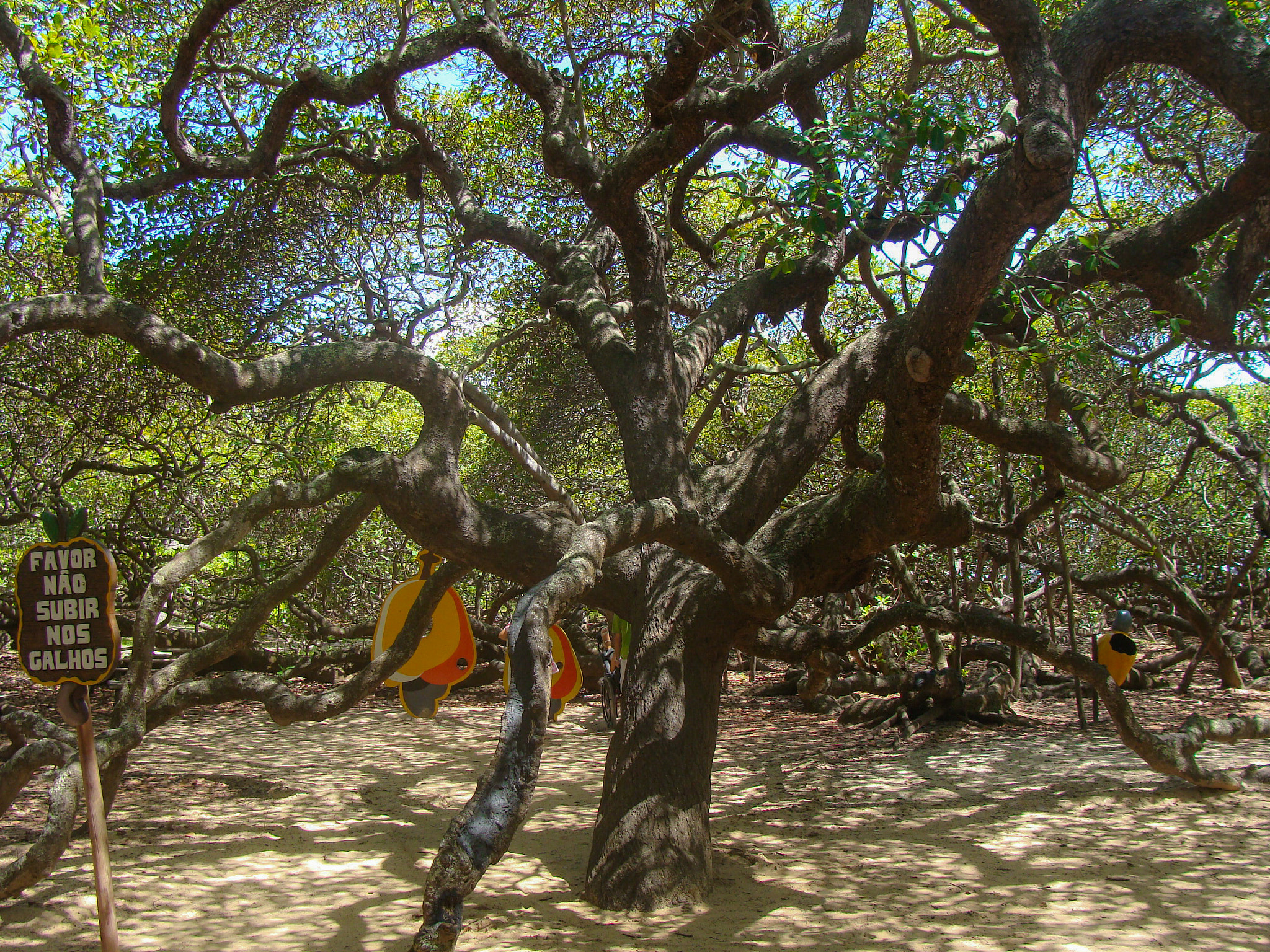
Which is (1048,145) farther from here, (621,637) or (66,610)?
(621,637)

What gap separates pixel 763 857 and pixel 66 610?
358cm

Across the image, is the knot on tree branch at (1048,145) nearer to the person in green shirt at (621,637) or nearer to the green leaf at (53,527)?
the green leaf at (53,527)

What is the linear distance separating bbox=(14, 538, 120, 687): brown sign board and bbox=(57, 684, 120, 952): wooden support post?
0.08 meters

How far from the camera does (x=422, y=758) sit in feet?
25.2

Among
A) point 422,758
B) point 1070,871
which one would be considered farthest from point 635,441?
point 422,758

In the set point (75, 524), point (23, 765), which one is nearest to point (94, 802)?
point (75, 524)

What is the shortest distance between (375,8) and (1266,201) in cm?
753

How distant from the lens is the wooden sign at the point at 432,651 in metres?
5.26

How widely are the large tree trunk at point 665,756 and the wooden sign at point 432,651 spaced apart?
1339 millimetres

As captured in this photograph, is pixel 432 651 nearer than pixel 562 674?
Yes

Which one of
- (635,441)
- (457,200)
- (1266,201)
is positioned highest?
(457,200)

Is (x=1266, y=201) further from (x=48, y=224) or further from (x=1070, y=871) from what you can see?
(x=48, y=224)

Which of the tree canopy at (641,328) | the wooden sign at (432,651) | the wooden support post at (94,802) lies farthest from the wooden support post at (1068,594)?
the wooden support post at (94,802)

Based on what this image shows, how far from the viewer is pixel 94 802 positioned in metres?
2.96
